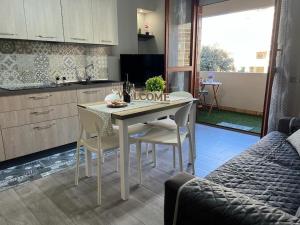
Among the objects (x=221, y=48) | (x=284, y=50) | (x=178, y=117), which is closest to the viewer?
(x=178, y=117)

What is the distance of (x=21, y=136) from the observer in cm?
273

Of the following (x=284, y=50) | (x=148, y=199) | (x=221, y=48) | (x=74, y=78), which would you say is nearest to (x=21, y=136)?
(x=74, y=78)

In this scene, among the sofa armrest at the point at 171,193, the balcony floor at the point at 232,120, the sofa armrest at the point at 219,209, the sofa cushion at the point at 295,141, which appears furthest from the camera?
the balcony floor at the point at 232,120

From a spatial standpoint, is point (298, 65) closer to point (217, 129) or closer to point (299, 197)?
point (217, 129)

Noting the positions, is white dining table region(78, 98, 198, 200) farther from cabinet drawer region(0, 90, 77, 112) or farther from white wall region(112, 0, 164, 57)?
white wall region(112, 0, 164, 57)

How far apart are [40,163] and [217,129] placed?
2.94m

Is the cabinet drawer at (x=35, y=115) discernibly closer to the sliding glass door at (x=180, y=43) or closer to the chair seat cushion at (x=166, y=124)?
the chair seat cushion at (x=166, y=124)

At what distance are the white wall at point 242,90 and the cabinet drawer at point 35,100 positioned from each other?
12.8ft

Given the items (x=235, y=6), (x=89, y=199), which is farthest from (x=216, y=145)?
(x=235, y=6)

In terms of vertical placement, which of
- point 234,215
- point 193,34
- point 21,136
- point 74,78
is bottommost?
point 21,136

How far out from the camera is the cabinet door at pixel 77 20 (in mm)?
3145

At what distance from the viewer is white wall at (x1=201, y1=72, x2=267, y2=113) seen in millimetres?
5118

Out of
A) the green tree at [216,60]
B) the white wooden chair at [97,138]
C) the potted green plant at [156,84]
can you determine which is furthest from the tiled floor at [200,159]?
the green tree at [216,60]

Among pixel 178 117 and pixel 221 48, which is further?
pixel 221 48
